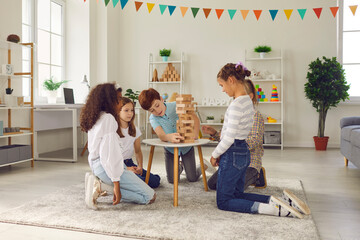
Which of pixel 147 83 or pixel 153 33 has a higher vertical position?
pixel 153 33

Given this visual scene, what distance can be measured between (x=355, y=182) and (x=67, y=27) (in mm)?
4897

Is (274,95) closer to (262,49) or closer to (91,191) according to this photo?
(262,49)

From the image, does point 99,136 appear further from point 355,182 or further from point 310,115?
point 310,115

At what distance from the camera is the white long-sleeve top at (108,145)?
7.31ft

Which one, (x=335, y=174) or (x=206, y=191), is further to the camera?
(x=335, y=174)

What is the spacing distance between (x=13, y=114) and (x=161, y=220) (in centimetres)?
290

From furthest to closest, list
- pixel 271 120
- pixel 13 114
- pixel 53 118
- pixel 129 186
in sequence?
pixel 271 120
pixel 53 118
pixel 13 114
pixel 129 186

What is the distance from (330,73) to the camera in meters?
5.30

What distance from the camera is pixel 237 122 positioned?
2.13 metres

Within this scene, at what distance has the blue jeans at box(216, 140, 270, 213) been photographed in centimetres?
219

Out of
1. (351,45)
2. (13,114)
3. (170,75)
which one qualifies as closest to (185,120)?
(13,114)

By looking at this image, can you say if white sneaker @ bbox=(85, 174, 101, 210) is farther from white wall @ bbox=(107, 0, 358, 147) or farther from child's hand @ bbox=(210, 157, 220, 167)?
white wall @ bbox=(107, 0, 358, 147)

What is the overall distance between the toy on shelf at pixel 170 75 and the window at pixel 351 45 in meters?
2.78

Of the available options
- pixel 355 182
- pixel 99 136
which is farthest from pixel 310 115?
pixel 99 136
